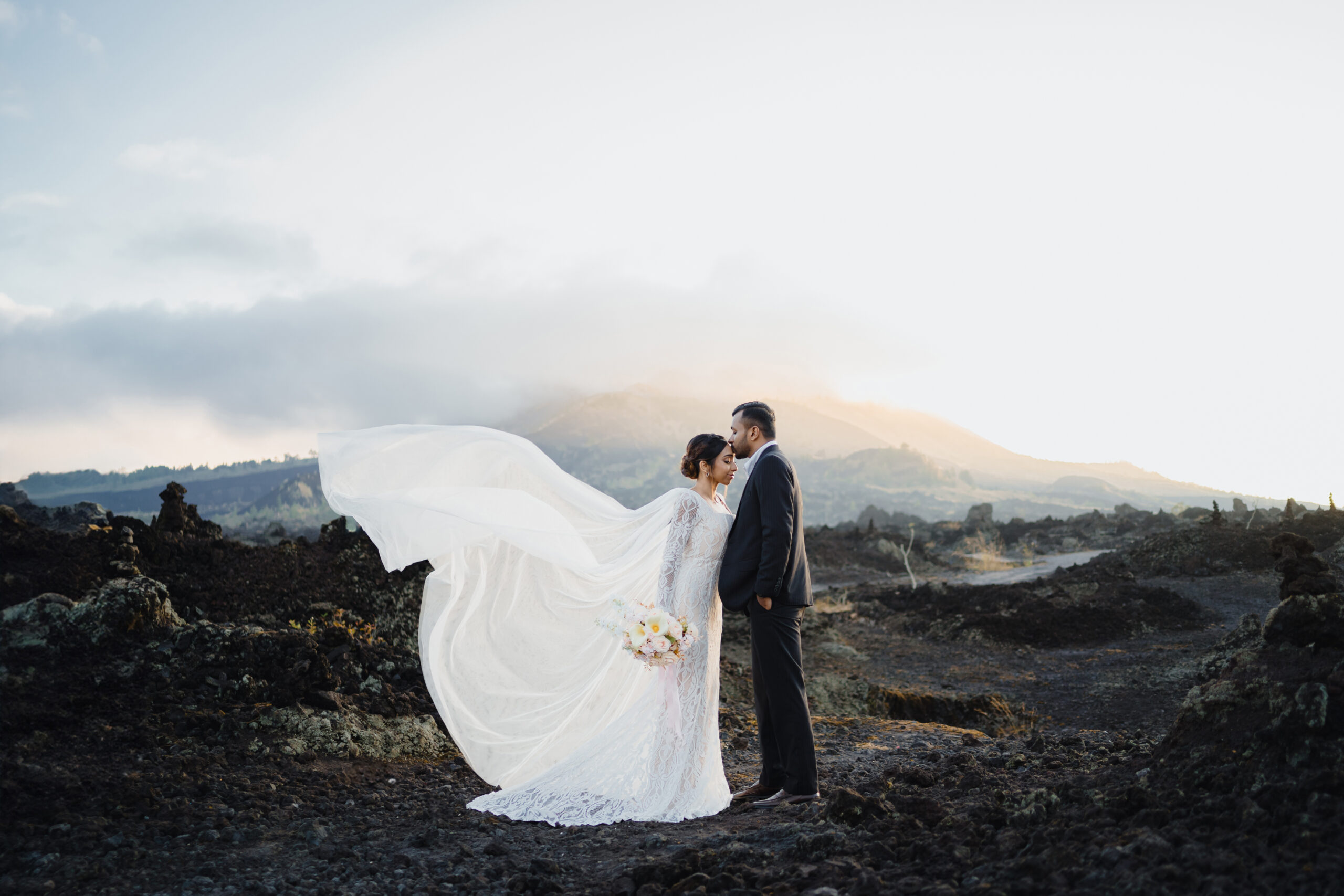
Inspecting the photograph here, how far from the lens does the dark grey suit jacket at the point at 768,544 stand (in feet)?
15.4

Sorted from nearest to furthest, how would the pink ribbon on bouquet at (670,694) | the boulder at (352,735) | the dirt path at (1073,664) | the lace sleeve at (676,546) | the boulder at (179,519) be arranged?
the pink ribbon on bouquet at (670,694)
the lace sleeve at (676,546)
the boulder at (352,735)
the dirt path at (1073,664)
the boulder at (179,519)

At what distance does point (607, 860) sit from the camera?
3.86 meters

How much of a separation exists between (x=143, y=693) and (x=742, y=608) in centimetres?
410

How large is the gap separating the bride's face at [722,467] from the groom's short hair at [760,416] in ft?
0.70

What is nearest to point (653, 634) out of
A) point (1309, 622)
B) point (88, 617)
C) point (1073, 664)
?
point (1309, 622)

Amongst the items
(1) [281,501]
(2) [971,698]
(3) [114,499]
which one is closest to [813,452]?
(1) [281,501]

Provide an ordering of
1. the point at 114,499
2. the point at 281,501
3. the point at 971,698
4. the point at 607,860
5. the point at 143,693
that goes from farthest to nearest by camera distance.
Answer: the point at 114,499 → the point at 281,501 → the point at 971,698 → the point at 143,693 → the point at 607,860

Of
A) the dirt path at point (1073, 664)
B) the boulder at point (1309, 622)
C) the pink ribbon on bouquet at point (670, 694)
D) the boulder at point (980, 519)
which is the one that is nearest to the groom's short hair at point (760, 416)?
the pink ribbon on bouquet at point (670, 694)

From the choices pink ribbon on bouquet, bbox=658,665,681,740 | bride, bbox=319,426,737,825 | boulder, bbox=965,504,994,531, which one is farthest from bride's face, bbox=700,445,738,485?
boulder, bbox=965,504,994,531

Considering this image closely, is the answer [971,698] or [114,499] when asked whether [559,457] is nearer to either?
[114,499]

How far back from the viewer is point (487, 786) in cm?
527

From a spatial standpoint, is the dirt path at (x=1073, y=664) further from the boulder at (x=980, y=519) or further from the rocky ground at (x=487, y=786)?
the boulder at (x=980, y=519)

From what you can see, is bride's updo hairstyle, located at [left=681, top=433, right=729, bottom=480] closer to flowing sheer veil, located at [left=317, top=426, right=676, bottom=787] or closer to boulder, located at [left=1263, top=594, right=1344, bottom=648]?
flowing sheer veil, located at [left=317, top=426, right=676, bottom=787]

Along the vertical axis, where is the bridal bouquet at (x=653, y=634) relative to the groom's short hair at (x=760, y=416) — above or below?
below
